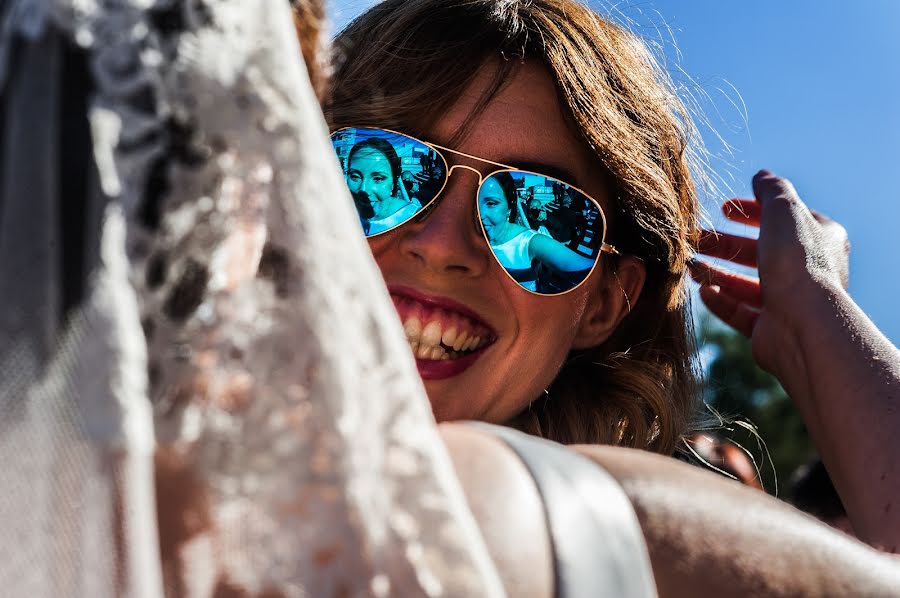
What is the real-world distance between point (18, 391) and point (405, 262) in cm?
157

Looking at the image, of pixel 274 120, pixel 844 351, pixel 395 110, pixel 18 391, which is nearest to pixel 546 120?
pixel 395 110

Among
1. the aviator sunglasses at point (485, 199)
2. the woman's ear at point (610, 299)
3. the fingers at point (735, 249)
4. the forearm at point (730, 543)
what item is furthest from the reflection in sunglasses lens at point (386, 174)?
the forearm at point (730, 543)

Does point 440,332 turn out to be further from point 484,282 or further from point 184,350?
point 184,350

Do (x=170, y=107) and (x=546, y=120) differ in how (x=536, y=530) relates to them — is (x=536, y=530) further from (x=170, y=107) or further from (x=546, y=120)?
(x=546, y=120)

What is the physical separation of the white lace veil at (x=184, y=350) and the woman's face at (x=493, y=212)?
4.69ft

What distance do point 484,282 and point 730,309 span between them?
2.96 ft

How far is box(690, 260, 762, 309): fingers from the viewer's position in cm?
280

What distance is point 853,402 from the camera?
1.87 m

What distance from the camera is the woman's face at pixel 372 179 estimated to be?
2.22 metres

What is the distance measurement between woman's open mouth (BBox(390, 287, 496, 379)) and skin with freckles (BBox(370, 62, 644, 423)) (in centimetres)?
2

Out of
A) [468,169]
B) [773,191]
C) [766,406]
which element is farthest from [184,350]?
[766,406]

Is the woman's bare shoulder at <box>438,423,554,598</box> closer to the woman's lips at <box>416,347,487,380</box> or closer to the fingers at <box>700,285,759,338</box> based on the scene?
the woman's lips at <box>416,347,487,380</box>

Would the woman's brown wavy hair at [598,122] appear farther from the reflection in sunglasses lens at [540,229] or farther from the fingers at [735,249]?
the reflection in sunglasses lens at [540,229]

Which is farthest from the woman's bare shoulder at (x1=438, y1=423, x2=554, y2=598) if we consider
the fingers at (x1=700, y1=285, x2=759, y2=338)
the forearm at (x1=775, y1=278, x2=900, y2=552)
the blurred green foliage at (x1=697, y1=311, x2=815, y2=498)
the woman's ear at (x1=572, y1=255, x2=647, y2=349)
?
the blurred green foliage at (x1=697, y1=311, x2=815, y2=498)
